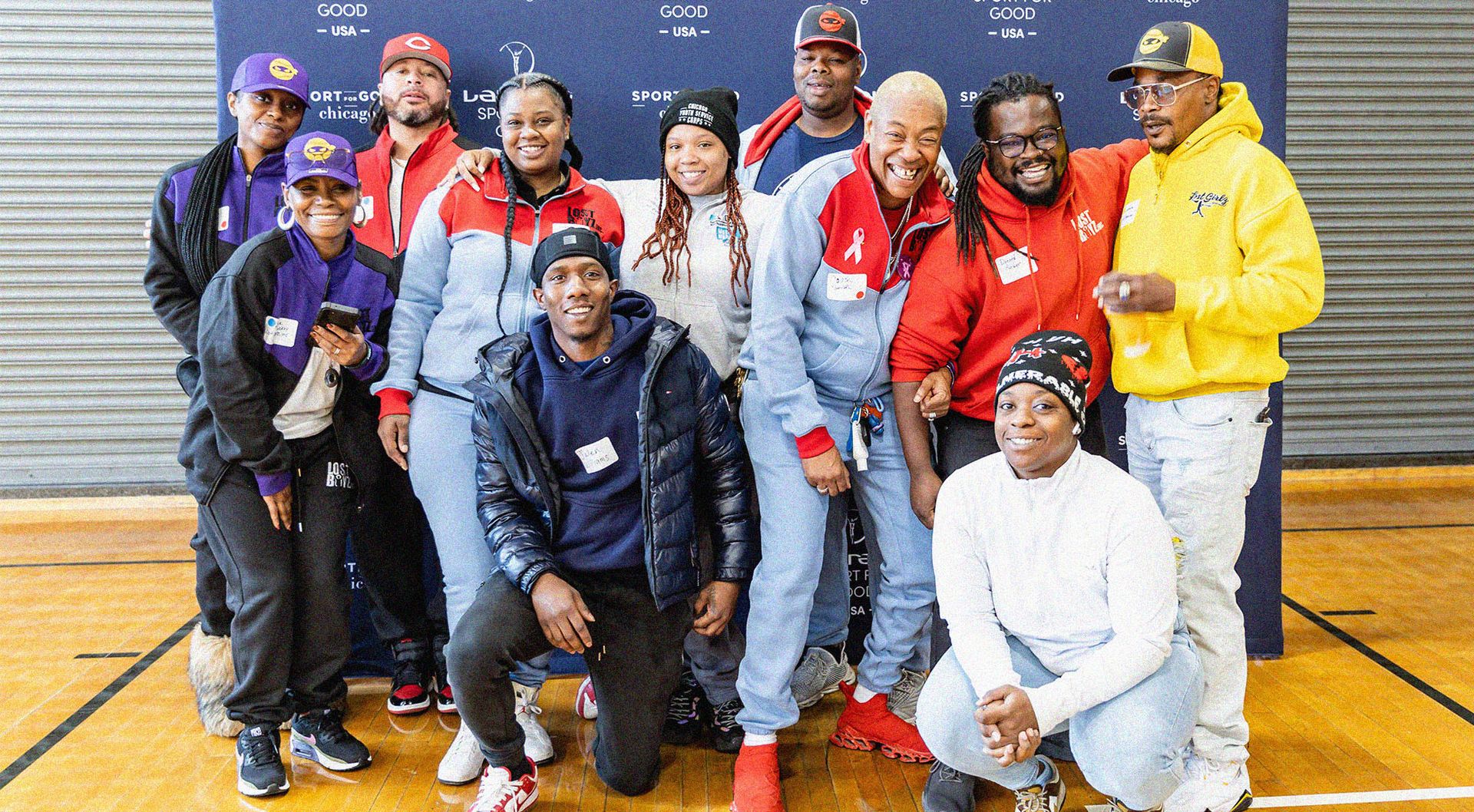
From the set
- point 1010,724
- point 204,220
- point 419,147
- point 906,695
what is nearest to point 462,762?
point 906,695

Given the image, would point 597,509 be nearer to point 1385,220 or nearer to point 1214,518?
point 1214,518

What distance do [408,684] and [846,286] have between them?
190 cm

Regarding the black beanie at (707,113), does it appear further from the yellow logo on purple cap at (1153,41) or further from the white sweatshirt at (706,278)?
the yellow logo on purple cap at (1153,41)

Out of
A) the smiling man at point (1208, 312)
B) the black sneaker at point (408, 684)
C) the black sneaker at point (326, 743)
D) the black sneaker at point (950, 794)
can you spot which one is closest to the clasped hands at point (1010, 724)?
the black sneaker at point (950, 794)

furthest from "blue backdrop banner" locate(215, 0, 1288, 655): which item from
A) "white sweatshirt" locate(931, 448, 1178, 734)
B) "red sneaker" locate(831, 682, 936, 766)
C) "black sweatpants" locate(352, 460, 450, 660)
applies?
"white sweatshirt" locate(931, 448, 1178, 734)

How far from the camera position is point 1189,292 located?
2498 mm

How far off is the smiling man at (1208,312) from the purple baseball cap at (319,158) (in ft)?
6.37

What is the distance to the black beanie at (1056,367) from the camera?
2.36m

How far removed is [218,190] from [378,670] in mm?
1650

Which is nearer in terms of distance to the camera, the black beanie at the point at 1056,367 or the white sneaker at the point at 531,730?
the black beanie at the point at 1056,367

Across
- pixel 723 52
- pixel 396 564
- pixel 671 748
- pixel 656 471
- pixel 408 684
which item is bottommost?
pixel 671 748

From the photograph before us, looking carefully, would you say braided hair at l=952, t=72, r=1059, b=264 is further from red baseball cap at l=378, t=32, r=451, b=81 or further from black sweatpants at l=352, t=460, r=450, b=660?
black sweatpants at l=352, t=460, r=450, b=660

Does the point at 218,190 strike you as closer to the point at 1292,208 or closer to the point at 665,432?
the point at 665,432

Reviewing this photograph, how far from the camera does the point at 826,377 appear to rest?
2783mm
